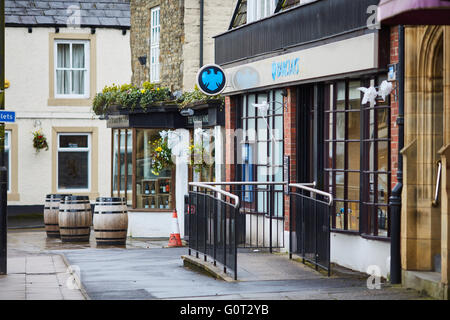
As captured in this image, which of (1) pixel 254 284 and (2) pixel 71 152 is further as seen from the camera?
(2) pixel 71 152

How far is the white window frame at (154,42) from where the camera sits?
22109 millimetres

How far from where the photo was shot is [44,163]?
26828 millimetres

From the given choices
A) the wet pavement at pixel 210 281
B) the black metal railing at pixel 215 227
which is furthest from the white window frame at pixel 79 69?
the black metal railing at pixel 215 227

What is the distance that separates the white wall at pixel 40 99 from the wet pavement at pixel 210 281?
1223 centimetres

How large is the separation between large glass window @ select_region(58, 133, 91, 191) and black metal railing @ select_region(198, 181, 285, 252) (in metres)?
12.7

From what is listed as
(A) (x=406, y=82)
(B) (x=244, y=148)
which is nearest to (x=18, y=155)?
(B) (x=244, y=148)

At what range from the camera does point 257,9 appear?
15.7 meters

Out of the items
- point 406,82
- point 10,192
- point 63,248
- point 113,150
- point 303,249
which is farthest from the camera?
point 10,192

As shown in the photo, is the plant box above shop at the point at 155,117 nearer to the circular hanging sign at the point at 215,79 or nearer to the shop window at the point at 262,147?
the circular hanging sign at the point at 215,79

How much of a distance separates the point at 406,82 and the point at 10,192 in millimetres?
18889

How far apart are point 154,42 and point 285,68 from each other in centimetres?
939

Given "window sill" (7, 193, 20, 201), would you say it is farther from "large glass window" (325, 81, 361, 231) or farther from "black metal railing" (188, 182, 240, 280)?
"large glass window" (325, 81, 361, 231)

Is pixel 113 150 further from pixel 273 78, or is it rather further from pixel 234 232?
pixel 234 232
